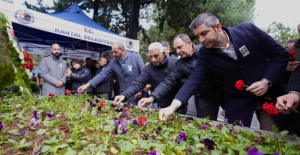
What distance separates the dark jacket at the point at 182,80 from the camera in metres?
2.54

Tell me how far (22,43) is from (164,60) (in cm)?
599

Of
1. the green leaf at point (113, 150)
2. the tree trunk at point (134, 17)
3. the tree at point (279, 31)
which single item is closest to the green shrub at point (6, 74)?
the green leaf at point (113, 150)

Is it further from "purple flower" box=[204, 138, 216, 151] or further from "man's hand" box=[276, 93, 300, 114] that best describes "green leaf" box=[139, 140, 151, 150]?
"man's hand" box=[276, 93, 300, 114]

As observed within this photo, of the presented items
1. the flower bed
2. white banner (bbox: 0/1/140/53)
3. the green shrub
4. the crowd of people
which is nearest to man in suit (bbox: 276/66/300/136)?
the crowd of people

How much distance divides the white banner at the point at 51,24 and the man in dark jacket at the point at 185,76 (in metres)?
3.62

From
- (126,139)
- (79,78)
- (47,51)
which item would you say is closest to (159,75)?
(126,139)

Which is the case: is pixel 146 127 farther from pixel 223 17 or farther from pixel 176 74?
pixel 223 17

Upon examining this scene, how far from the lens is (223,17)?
16.8 metres

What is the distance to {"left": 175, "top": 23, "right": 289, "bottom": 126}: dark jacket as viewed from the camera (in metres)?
1.96

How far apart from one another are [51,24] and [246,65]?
468cm

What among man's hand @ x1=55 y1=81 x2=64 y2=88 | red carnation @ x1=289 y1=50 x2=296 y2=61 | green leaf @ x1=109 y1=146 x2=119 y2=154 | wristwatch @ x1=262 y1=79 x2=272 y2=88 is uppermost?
red carnation @ x1=289 y1=50 x2=296 y2=61

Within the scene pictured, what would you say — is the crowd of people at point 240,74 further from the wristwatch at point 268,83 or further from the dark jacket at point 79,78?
the dark jacket at point 79,78

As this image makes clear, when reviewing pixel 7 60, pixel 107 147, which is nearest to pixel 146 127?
pixel 107 147

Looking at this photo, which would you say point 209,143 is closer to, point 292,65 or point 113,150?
point 113,150
